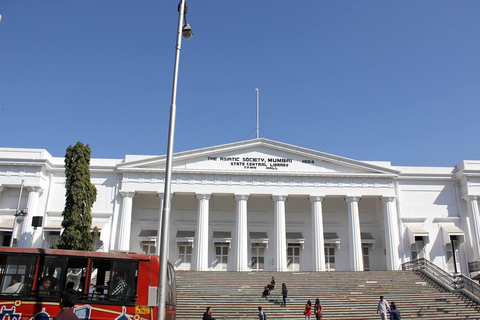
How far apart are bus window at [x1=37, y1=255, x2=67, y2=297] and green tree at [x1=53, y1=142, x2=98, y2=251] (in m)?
13.9

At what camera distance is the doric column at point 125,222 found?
112 feet

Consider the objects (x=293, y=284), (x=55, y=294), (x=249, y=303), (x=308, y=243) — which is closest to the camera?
(x=55, y=294)

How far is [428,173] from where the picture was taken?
3859cm

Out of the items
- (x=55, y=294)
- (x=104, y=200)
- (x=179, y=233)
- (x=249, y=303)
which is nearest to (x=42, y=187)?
(x=104, y=200)

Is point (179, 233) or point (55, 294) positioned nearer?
point (55, 294)

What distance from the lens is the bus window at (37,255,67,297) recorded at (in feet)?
44.8

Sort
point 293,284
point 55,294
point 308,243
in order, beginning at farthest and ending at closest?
point 308,243 < point 293,284 < point 55,294

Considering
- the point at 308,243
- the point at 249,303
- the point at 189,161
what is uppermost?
the point at 189,161

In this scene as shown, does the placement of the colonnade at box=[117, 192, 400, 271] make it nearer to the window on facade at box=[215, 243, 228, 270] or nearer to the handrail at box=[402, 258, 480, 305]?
the window on facade at box=[215, 243, 228, 270]

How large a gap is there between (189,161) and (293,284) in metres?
13.3

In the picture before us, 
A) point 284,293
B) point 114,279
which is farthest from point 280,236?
point 114,279

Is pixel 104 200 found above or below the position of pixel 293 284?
above

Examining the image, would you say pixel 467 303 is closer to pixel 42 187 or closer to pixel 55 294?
pixel 55 294

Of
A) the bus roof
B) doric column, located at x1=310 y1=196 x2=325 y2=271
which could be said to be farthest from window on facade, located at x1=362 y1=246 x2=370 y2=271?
the bus roof
